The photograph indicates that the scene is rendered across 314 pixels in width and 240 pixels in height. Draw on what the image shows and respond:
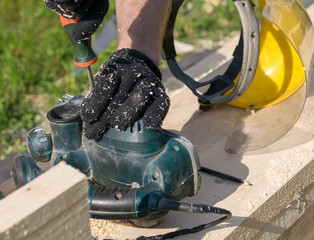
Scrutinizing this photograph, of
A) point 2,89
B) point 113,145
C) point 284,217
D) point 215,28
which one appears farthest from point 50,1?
point 215,28

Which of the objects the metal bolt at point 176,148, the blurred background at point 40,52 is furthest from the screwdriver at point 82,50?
the blurred background at point 40,52

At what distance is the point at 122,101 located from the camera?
152 cm

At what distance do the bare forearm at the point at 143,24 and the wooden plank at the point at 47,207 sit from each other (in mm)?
902

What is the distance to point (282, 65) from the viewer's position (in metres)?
2.26

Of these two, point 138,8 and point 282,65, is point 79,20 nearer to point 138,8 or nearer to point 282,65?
point 138,8

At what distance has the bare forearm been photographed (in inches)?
73.4

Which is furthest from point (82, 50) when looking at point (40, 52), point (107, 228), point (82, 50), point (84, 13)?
point (40, 52)

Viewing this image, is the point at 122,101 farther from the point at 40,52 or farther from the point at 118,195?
the point at 40,52

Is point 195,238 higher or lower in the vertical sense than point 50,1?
lower

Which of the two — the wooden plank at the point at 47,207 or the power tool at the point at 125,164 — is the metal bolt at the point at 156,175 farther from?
the wooden plank at the point at 47,207

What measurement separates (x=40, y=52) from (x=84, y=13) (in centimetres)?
256

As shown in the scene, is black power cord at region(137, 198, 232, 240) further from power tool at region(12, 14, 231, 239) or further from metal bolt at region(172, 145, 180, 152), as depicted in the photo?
metal bolt at region(172, 145, 180, 152)

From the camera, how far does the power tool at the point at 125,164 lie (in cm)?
144

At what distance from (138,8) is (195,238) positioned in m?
0.97
